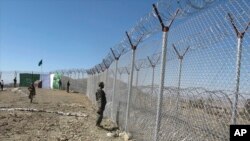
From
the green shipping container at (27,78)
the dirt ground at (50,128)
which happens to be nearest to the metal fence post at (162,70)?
the dirt ground at (50,128)

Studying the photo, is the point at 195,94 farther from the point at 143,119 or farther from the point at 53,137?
the point at 53,137

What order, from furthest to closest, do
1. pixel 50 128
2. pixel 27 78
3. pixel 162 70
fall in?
pixel 27 78
pixel 50 128
pixel 162 70

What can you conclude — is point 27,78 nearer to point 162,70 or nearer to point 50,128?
point 50,128

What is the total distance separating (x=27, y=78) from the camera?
6288 centimetres

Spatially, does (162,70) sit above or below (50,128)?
above


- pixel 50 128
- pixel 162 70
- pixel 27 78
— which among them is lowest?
pixel 50 128

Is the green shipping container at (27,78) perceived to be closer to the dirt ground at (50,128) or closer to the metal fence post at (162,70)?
the dirt ground at (50,128)

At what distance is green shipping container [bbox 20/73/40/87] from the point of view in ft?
202

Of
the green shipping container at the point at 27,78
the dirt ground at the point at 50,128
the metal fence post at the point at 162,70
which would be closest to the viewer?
the metal fence post at the point at 162,70

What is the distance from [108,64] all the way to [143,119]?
26.9 feet

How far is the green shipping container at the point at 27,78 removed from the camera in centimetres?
6159

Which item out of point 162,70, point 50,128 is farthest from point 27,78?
point 162,70

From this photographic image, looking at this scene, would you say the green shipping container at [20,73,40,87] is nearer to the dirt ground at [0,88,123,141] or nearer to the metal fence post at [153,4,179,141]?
the dirt ground at [0,88,123,141]

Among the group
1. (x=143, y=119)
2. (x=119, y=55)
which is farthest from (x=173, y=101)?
(x=119, y=55)
